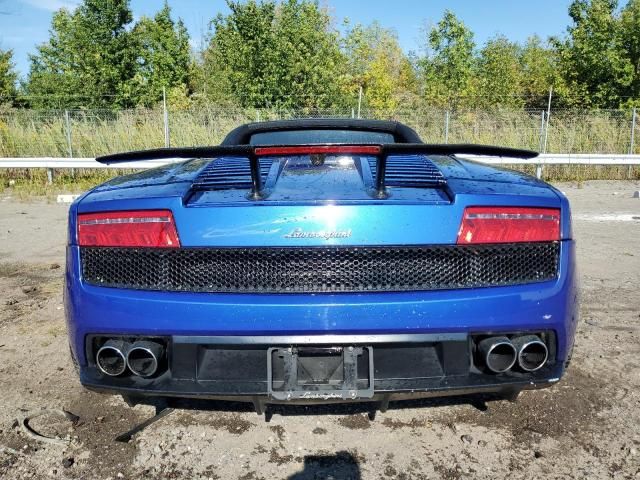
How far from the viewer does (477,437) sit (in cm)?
237

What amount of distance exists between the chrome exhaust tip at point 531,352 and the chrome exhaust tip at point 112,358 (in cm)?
142

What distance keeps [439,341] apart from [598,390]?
1.47m

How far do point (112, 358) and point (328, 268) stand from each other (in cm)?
86

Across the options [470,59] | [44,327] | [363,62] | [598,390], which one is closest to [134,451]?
[44,327]

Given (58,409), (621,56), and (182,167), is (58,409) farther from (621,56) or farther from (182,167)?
(621,56)

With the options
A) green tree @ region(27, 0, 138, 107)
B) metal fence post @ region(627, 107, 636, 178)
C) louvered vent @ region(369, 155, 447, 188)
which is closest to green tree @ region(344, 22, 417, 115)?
metal fence post @ region(627, 107, 636, 178)

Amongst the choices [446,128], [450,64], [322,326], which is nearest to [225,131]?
[446,128]

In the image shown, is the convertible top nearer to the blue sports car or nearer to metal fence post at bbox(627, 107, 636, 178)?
the blue sports car

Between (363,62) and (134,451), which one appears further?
(363,62)

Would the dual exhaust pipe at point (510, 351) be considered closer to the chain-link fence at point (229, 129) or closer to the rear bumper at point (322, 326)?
the rear bumper at point (322, 326)

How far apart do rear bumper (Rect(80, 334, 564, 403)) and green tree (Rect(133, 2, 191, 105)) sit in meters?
26.9

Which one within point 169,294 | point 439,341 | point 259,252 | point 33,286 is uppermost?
point 259,252

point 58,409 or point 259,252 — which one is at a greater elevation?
point 259,252

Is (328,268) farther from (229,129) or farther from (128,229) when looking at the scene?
(229,129)
